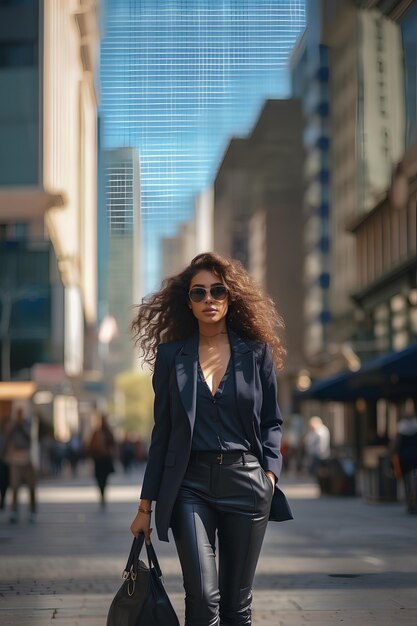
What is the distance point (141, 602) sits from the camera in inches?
190

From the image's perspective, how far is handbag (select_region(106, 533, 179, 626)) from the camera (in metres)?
4.80

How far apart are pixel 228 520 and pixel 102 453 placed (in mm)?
18579

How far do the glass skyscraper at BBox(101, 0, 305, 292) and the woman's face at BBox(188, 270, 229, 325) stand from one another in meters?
0.39

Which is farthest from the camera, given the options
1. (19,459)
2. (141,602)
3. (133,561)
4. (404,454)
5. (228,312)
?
(404,454)

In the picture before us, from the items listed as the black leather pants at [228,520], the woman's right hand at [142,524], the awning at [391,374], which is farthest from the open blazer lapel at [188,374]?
the awning at [391,374]

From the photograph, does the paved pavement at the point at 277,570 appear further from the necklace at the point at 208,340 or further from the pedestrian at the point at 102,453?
the pedestrian at the point at 102,453

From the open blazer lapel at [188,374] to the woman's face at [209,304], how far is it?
0.37 feet

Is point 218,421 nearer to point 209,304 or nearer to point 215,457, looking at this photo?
point 215,457

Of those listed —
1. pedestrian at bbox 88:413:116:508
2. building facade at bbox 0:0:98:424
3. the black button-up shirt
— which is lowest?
pedestrian at bbox 88:413:116:508

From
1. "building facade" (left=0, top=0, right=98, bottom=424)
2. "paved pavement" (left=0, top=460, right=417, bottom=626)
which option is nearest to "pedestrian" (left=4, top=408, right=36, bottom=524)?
"paved pavement" (left=0, top=460, right=417, bottom=626)

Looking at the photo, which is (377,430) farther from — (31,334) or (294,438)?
(31,334)

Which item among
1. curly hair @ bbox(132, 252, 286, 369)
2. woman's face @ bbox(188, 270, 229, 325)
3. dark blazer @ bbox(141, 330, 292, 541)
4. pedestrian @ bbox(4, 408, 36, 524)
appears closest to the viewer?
dark blazer @ bbox(141, 330, 292, 541)

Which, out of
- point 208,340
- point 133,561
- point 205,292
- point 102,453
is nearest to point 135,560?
point 133,561

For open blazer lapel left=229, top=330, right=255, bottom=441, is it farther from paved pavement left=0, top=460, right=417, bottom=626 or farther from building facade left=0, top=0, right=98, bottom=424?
building facade left=0, top=0, right=98, bottom=424
